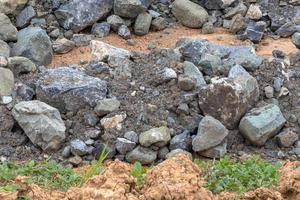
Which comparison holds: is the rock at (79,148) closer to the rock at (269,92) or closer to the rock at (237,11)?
the rock at (269,92)

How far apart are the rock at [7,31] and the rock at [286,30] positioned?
2752 millimetres

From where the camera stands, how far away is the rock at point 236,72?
6.69 meters

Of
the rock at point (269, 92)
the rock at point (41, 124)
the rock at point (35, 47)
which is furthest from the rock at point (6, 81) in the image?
the rock at point (269, 92)

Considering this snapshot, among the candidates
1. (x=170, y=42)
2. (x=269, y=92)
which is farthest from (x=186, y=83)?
(x=170, y=42)

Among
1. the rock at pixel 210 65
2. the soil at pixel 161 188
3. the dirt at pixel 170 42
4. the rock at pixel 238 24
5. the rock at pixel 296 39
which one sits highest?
the soil at pixel 161 188

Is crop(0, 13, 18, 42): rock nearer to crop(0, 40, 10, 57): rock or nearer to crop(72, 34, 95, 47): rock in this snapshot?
crop(0, 40, 10, 57): rock

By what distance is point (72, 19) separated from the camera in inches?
314

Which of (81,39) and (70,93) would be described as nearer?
(70,93)

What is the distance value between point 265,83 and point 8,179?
3111mm

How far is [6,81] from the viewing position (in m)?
6.69

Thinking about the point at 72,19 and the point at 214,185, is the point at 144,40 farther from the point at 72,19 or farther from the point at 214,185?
the point at 214,185

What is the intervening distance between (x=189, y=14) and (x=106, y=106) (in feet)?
7.25

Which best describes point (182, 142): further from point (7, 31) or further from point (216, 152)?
point (7, 31)

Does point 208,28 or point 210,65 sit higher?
point 210,65
